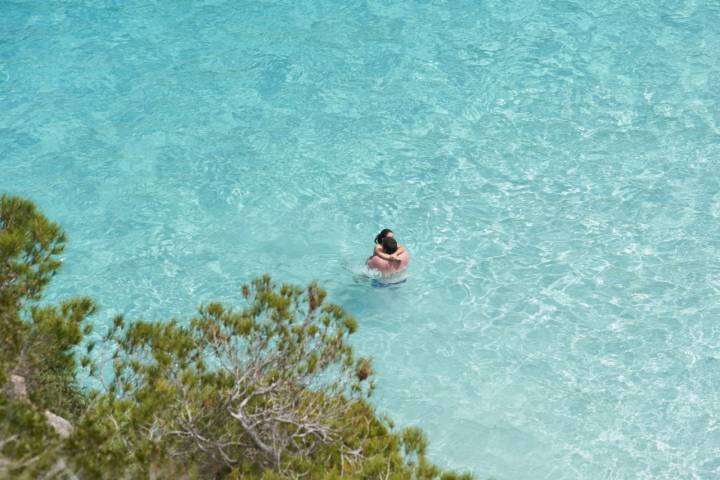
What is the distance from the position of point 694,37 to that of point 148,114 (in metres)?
7.98

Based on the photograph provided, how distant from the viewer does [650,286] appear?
444 inches

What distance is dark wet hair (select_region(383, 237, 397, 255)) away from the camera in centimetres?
1088

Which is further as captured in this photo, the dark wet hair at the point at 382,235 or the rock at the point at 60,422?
the dark wet hair at the point at 382,235

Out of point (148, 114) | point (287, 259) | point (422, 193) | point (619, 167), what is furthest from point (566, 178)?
point (148, 114)

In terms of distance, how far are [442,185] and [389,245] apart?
212cm

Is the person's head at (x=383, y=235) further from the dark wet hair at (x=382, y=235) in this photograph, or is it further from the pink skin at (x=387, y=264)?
the pink skin at (x=387, y=264)

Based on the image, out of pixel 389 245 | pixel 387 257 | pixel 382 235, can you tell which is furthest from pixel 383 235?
pixel 387 257

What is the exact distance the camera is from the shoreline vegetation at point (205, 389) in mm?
5504

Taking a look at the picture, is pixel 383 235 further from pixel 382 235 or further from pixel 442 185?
pixel 442 185

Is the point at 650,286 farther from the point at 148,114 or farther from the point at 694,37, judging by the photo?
the point at 148,114

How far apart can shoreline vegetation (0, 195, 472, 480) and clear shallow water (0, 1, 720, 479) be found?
3.70 metres

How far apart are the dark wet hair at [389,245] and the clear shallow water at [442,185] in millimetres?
540

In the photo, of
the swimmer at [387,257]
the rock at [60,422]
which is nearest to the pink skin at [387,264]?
the swimmer at [387,257]

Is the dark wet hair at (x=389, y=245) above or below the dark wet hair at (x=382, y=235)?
below
